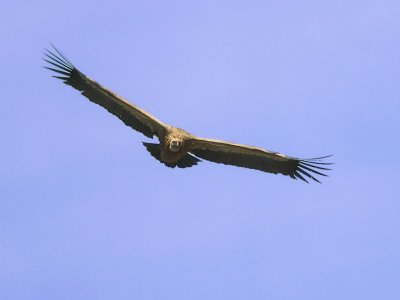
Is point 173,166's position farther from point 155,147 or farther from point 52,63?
point 52,63

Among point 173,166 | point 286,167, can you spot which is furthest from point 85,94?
point 286,167

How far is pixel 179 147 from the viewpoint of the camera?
968 inches

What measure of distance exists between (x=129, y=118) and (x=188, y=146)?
1630 mm

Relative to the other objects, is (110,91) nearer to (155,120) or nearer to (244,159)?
(155,120)

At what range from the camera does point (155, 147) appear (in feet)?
82.6

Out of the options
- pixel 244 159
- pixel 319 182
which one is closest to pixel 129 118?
pixel 244 159

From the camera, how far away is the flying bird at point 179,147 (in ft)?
81.6

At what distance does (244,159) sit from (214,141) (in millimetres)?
901

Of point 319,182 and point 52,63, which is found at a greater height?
point 52,63

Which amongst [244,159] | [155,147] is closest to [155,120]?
[155,147]

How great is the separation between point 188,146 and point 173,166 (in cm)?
57

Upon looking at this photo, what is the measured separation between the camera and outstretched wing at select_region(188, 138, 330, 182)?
25.0m

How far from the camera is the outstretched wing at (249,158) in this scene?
81.9 feet

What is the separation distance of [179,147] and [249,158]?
1.76 m
